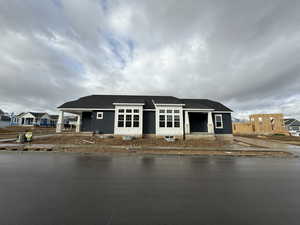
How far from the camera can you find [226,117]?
1877cm

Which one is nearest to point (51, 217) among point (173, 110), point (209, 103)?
point (173, 110)

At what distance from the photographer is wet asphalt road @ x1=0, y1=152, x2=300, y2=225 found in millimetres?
2678

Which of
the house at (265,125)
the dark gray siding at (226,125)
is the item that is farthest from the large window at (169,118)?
the house at (265,125)

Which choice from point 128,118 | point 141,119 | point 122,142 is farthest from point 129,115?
point 122,142

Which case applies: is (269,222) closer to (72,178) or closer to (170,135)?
(72,178)

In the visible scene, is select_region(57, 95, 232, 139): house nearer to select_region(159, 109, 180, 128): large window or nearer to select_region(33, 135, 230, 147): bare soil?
select_region(159, 109, 180, 128): large window

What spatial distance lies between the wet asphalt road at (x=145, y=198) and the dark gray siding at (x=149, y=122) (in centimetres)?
1140

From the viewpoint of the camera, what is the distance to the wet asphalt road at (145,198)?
105 inches

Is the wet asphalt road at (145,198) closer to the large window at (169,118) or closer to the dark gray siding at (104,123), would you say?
the large window at (169,118)

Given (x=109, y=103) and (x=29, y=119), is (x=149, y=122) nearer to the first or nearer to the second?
(x=109, y=103)

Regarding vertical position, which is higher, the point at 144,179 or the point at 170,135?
the point at 170,135

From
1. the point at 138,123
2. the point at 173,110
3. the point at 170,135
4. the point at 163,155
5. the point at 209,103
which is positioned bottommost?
the point at 163,155

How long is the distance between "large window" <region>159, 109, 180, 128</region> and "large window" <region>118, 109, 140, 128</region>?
3047 millimetres

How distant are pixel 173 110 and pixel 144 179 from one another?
41.5 feet
